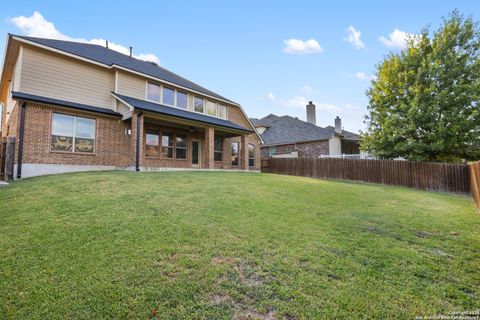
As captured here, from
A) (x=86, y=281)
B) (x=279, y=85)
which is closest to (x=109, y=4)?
(x=279, y=85)

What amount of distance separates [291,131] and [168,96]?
15.0 metres

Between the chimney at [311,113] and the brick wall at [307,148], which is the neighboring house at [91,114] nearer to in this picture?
the brick wall at [307,148]

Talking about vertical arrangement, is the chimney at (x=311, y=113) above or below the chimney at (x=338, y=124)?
above

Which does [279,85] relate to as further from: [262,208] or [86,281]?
[86,281]

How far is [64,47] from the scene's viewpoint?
→ 1212 cm

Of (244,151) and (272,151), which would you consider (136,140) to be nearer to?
(244,151)

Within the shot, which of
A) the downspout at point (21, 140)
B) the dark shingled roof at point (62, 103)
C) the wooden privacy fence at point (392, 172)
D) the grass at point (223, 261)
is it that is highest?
the dark shingled roof at point (62, 103)

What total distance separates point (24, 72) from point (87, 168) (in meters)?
4.55

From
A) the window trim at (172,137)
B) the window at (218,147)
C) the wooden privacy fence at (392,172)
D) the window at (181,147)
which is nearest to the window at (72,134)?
the window trim at (172,137)

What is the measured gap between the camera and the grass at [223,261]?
2.44 metres

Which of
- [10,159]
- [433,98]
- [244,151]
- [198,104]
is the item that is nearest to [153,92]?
[198,104]

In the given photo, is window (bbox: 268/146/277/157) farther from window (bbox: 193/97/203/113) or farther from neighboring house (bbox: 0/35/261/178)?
window (bbox: 193/97/203/113)

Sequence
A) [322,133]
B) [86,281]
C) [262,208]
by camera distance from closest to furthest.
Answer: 1. [86,281]
2. [262,208]
3. [322,133]

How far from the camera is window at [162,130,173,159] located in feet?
48.7
